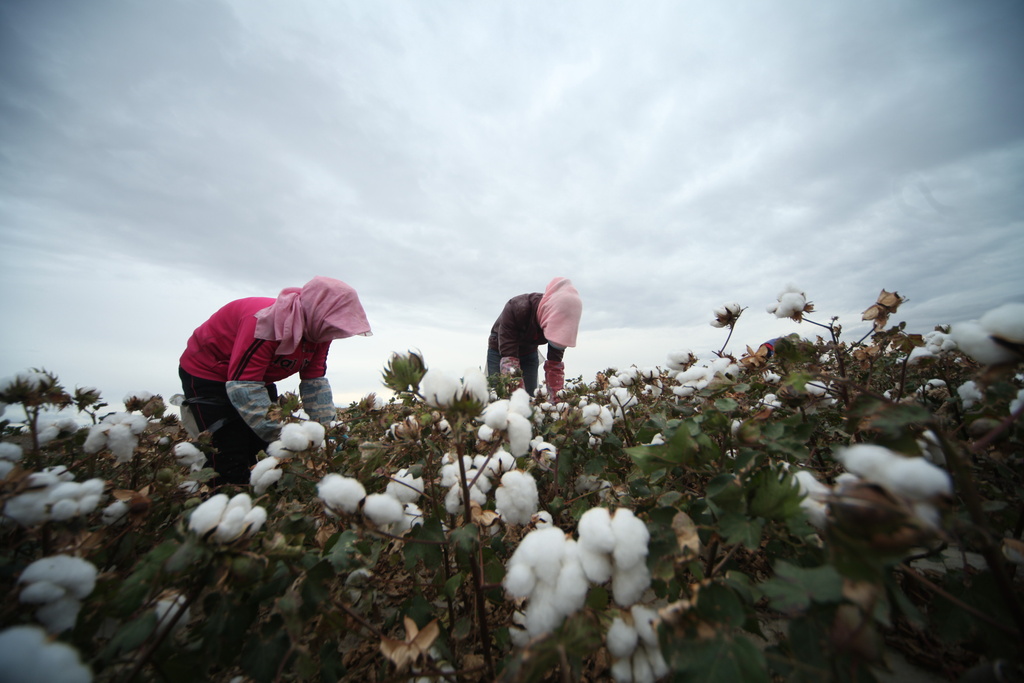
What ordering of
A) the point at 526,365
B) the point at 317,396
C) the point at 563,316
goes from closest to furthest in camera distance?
the point at 317,396
the point at 563,316
the point at 526,365

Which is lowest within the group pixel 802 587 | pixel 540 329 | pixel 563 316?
pixel 802 587

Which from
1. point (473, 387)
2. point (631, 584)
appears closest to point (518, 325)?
point (473, 387)

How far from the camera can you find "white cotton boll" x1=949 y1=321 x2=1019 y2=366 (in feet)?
2.25

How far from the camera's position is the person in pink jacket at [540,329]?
495 centimetres

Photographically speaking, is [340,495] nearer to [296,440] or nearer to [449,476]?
[449,476]

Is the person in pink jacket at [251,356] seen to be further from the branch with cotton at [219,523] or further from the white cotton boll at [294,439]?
the branch with cotton at [219,523]

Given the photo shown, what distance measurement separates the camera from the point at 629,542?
720 mm

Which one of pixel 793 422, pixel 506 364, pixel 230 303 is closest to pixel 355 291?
pixel 230 303

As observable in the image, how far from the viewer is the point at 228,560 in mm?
708

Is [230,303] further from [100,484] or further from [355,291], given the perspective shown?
[100,484]

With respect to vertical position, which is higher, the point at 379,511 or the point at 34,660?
the point at 379,511

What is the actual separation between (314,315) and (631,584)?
3.63 m

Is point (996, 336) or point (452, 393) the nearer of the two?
point (996, 336)

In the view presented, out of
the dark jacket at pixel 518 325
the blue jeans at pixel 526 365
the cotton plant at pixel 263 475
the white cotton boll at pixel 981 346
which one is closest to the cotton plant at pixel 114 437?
the cotton plant at pixel 263 475
